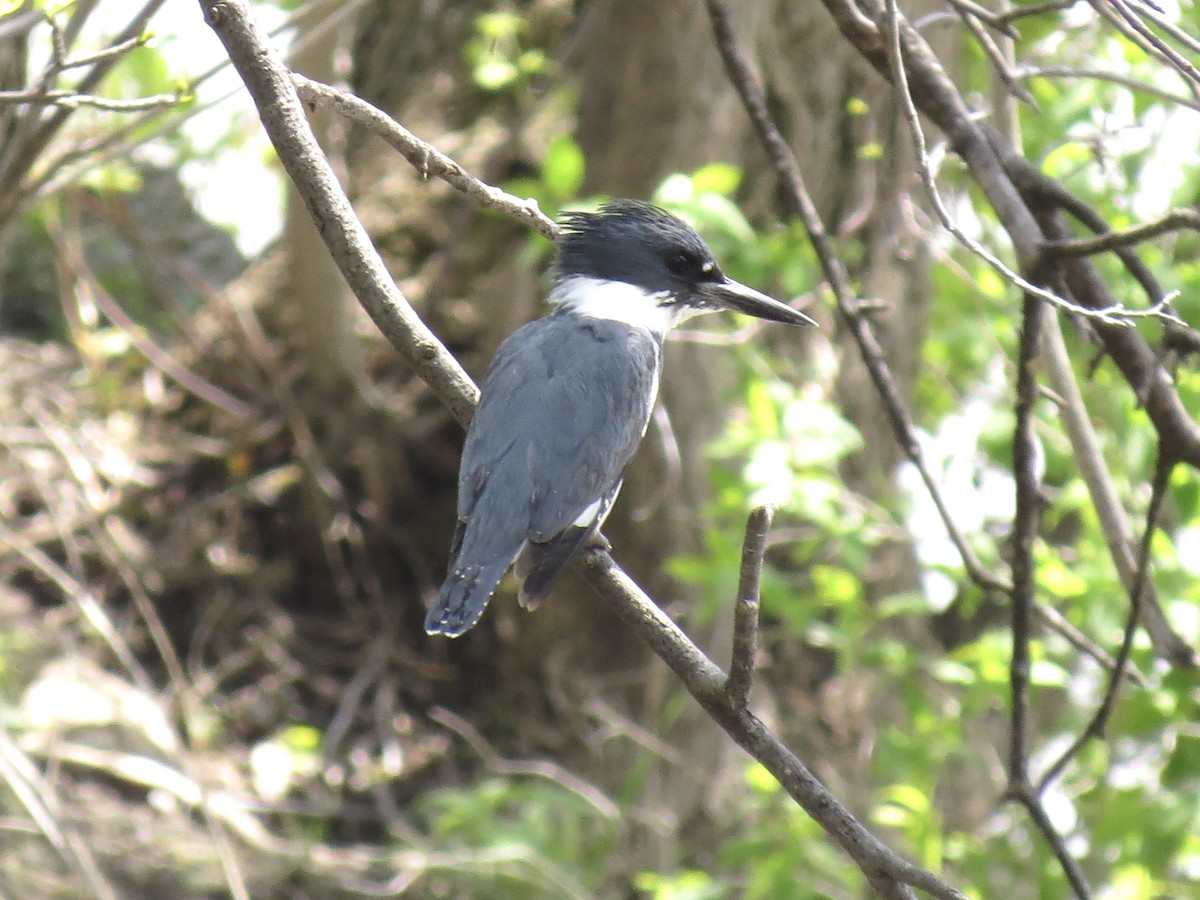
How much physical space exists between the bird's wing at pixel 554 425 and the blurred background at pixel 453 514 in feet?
1.77

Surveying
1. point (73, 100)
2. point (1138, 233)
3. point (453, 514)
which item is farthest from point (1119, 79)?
point (453, 514)

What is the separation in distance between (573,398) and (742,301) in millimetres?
511

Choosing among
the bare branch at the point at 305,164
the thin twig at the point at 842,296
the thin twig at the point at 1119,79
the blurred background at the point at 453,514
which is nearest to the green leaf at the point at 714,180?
the blurred background at the point at 453,514

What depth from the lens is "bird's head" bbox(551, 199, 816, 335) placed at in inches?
106

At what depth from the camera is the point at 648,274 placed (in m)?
2.71

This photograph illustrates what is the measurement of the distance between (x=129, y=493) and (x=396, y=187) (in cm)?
127

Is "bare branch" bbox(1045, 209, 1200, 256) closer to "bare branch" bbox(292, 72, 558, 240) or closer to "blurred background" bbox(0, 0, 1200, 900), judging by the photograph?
"bare branch" bbox(292, 72, 558, 240)

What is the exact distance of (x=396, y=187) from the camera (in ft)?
15.1

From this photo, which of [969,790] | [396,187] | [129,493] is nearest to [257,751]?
[129,493]

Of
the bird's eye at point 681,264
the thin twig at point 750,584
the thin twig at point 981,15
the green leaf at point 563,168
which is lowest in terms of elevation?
the thin twig at point 750,584

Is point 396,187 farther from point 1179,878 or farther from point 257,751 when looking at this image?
point 1179,878

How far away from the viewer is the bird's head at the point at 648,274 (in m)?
2.69

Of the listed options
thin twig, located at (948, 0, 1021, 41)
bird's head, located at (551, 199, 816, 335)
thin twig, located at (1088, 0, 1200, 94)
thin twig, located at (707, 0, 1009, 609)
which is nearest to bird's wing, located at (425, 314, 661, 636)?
bird's head, located at (551, 199, 816, 335)

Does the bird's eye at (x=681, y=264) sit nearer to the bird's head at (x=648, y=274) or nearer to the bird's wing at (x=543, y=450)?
the bird's head at (x=648, y=274)
